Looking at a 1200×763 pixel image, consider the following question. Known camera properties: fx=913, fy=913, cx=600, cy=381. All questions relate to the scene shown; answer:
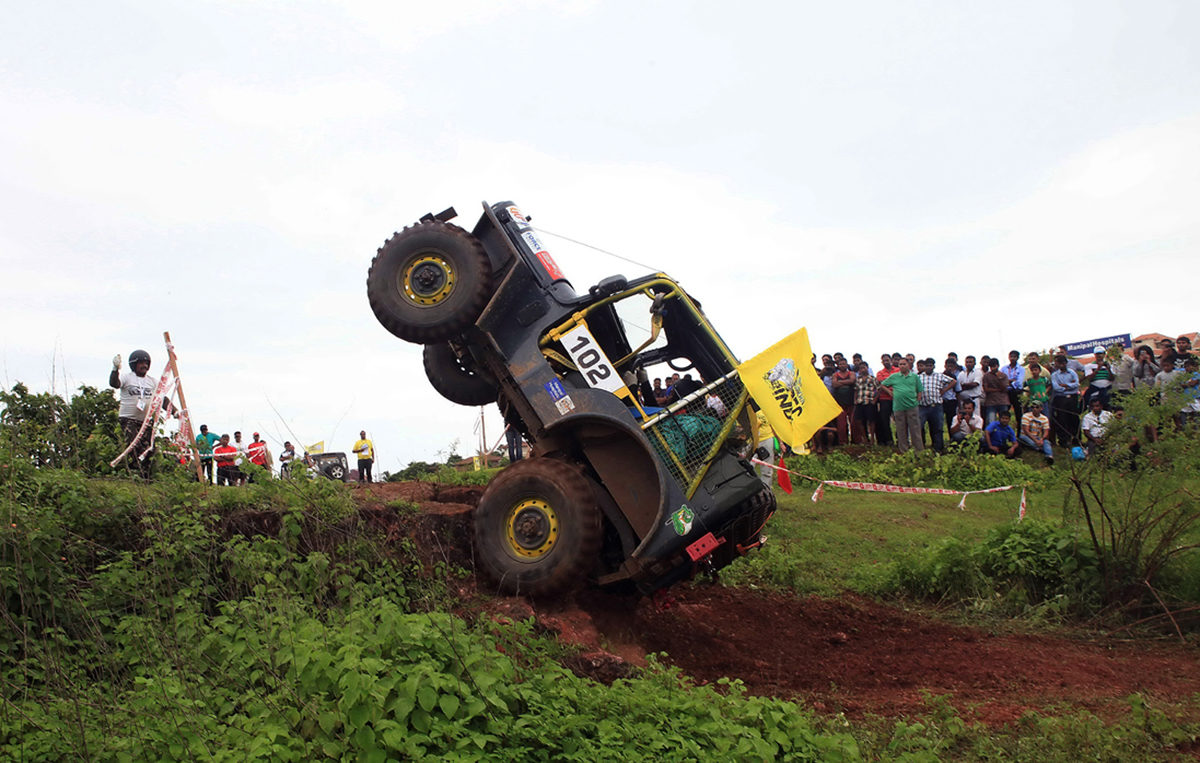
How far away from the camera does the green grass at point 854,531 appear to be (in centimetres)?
1048

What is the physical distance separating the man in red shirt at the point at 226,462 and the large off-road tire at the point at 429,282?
7.13 ft

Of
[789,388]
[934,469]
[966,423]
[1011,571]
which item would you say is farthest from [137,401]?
[966,423]

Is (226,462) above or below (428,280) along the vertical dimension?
below

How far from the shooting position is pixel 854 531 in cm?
1228

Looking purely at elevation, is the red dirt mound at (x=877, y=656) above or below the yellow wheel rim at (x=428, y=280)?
below

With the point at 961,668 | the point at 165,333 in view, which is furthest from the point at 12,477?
the point at 961,668

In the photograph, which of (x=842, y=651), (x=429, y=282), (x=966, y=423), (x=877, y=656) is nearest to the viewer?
(x=877, y=656)

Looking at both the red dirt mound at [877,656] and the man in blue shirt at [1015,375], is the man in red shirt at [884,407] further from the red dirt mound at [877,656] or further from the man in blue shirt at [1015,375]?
the red dirt mound at [877,656]

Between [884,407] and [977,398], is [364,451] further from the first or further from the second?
[977,398]

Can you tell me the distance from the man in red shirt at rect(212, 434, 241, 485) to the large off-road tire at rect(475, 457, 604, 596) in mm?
2666

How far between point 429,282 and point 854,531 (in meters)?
6.96

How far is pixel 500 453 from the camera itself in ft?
55.1

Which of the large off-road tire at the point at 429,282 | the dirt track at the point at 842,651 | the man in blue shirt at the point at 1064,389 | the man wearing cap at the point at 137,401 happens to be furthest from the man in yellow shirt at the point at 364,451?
the man in blue shirt at the point at 1064,389

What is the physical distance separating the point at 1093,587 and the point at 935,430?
7577 mm
